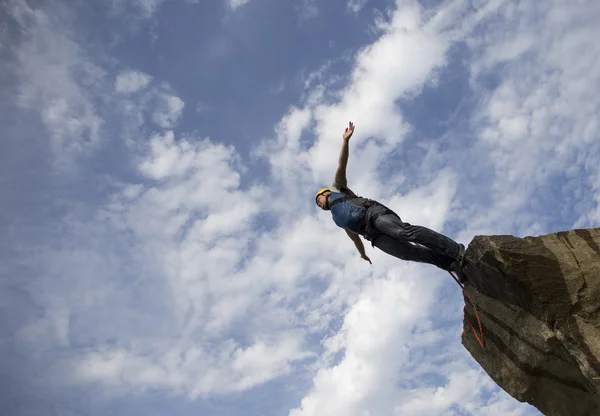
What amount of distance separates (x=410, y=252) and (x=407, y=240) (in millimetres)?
599

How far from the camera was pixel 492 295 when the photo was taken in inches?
290

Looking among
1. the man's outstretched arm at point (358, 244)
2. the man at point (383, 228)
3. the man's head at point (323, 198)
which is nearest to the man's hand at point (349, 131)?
the man at point (383, 228)

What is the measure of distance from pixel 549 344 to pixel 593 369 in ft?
2.10

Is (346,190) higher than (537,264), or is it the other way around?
(346,190)

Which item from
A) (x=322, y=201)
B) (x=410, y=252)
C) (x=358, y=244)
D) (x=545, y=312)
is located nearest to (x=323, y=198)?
(x=322, y=201)

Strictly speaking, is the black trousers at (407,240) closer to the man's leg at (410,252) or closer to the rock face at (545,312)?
the man's leg at (410,252)

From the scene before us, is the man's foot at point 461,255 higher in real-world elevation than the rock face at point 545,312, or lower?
higher

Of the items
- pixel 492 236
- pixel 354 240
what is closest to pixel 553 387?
pixel 492 236

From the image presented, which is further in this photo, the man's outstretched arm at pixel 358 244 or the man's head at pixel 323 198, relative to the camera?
the man's outstretched arm at pixel 358 244

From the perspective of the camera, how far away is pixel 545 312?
6.45m

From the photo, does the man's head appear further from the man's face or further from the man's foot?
the man's foot

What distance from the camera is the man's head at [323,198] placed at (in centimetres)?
895

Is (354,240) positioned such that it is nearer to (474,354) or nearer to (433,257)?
(433,257)

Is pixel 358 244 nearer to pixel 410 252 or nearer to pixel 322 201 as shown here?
pixel 322 201
